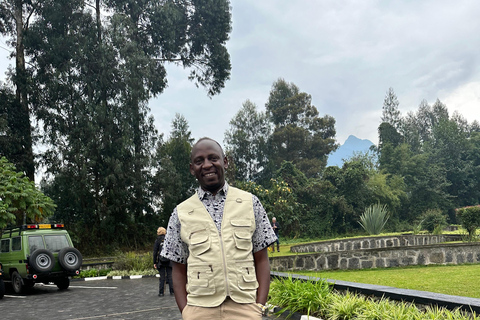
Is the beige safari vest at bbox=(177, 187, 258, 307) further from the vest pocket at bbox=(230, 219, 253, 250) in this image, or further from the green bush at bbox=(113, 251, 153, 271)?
the green bush at bbox=(113, 251, 153, 271)

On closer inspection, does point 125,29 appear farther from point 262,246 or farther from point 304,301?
point 262,246

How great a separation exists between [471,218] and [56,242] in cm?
1655

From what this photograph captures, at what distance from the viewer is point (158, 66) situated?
115 ft

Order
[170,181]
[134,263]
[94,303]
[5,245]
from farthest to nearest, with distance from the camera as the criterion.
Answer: [170,181] < [134,263] < [5,245] < [94,303]

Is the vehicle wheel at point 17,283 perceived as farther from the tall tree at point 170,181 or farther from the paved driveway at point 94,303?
the tall tree at point 170,181

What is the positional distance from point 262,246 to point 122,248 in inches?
1041

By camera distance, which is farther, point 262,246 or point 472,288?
A: point 472,288

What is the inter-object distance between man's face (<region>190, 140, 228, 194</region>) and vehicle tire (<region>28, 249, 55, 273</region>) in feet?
38.6

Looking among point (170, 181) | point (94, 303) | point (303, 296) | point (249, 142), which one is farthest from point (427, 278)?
point (249, 142)

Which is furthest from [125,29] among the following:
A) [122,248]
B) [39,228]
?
[39,228]

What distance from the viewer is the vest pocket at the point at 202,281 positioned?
2578 mm

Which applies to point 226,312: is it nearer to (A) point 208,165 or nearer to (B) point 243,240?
(B) point 243,240

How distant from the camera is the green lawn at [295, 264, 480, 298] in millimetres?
9716

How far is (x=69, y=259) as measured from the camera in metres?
13.3
